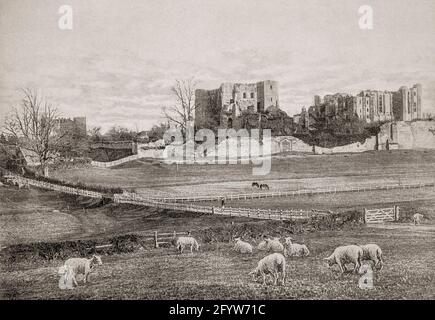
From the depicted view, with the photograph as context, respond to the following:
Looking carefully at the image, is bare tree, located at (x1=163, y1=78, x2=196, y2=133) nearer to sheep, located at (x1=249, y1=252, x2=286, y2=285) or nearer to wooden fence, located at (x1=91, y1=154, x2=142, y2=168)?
wooden fence, located at (x1=91, y1=154, x2=142, y2=168)

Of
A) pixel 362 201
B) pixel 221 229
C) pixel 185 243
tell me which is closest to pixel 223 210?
pixel 221 229

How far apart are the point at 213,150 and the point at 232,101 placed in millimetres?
861

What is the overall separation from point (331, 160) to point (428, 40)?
2.41 m

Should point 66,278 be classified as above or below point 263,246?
below

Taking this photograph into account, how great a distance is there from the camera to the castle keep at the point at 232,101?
317 inches

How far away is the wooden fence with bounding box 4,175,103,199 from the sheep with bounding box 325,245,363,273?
3.71m

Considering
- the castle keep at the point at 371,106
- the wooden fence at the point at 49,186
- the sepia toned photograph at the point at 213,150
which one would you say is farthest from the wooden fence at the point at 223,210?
the castle keep at the point at 371,106

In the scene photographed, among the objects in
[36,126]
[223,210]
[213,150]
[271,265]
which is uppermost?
[36,126]

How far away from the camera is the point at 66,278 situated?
7590 millimetres

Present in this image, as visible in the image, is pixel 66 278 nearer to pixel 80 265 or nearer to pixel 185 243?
pixel 80 265

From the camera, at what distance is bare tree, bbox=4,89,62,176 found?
26.2ft

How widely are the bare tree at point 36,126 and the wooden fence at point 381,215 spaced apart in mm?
5054

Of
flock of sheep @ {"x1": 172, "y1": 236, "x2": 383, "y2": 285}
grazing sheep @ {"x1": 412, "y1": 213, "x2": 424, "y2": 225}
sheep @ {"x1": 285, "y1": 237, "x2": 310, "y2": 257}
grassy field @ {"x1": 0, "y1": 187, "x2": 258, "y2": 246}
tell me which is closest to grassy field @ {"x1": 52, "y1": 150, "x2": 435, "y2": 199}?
grassy field @ {"x1": 0, "y1": 187, "x2": 258, "y2": 246}

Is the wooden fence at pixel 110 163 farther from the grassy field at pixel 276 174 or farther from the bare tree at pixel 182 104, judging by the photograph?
the bare tree at pixel 182 104
